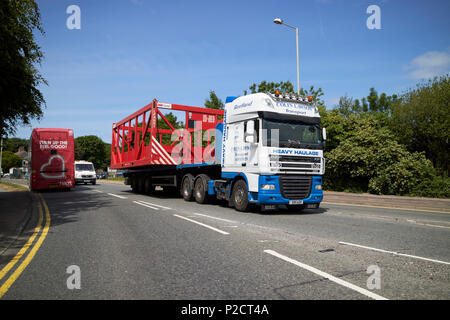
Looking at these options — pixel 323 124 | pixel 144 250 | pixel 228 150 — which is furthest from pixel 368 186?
pixel 144 250

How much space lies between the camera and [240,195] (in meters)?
10.5

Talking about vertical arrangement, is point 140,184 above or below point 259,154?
below

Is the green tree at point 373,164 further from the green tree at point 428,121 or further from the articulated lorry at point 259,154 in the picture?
the articulated lorry at point 259,154

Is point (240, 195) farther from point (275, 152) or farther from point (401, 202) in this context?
point (401, 202)

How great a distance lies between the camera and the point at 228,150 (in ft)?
36.2

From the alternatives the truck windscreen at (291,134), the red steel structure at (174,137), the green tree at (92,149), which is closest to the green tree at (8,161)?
the green tree at (92,149)

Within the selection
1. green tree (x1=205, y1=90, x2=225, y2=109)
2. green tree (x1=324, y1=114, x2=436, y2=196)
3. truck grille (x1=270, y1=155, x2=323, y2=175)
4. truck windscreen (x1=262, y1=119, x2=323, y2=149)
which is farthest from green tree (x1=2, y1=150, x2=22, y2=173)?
truck grille (x1=270, y1=155, x2=323, y2=175)

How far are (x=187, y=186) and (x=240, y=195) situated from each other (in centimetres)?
405

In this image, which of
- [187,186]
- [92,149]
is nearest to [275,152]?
[187,186]

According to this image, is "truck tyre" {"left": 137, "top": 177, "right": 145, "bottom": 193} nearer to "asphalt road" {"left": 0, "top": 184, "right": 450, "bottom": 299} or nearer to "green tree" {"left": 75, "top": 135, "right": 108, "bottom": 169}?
"asphalt road" {"left": 0, "top": 184, "right": 450, "bottom": 299}

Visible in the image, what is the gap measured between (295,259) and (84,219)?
21.7ft

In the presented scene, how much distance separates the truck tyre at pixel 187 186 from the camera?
1361 cm

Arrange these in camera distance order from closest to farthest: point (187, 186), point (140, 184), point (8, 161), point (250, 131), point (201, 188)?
point (250, 131) < point (201, 188) < point (187, 186) < point (140, 184) < point (8, 161)

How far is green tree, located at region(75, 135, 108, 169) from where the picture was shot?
84688 millimetres
